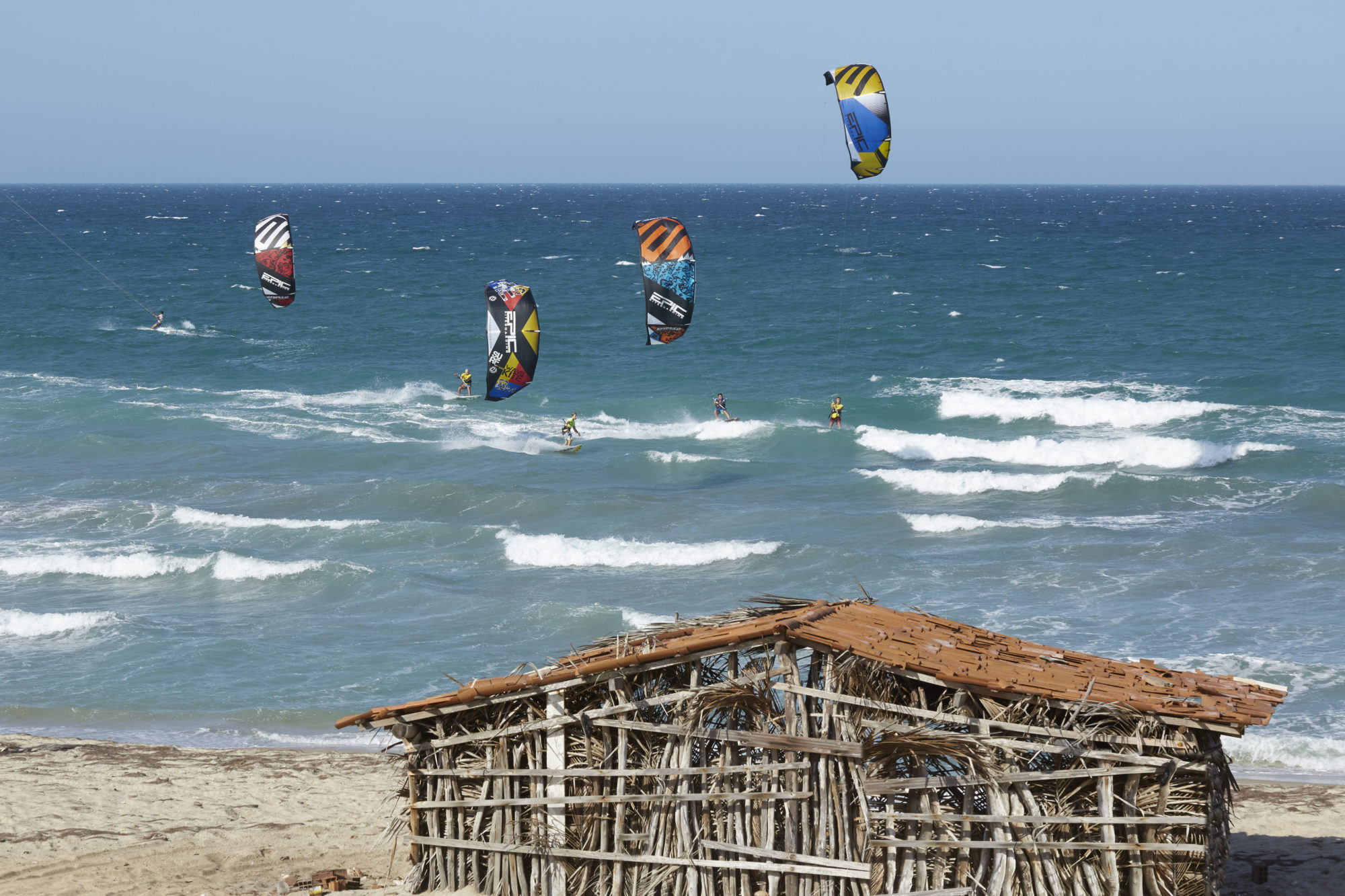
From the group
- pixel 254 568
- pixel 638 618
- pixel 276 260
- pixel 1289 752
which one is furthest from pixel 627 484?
pixel 1289 752

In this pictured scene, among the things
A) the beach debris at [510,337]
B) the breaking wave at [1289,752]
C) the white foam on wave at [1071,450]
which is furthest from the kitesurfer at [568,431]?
the breaking wave at [1289,752]

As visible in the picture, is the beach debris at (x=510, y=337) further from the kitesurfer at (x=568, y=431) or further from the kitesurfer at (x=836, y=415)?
the kitesurfer at (x=836, y=415)

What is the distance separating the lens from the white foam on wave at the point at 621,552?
72.7 ft

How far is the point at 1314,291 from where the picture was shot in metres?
55.7

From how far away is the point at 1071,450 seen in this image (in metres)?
30.2

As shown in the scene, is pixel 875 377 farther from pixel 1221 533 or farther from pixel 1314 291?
pixel 1314 291

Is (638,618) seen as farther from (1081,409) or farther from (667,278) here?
(1081,409)

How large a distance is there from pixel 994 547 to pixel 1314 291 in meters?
40.7

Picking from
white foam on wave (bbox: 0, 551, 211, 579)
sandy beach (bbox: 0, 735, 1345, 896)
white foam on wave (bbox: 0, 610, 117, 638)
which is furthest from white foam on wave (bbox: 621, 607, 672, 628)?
white foam on wave (bbox: 0, 551, 211, 579)

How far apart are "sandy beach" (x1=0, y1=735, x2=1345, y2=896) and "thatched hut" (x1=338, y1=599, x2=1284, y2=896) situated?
1859mm

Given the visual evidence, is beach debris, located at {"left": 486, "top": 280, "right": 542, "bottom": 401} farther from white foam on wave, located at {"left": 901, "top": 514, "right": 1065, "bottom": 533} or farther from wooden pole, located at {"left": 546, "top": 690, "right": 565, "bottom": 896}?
wooden pole, located at {"left": 546, "top": 690, "right": 565, "bottom": 896}

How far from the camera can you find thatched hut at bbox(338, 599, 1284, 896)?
793 cm

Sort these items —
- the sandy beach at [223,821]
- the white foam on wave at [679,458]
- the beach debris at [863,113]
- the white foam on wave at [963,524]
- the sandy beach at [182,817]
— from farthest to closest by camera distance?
1. the white foam on wave at [679,458]
2. the white foam on wave at [963,524]
3. the beach debris at [863,113]
4. the sandy beach at [182,817]
5. the sandy beach at [223,821]

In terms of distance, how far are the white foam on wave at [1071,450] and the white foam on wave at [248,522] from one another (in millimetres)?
13178
